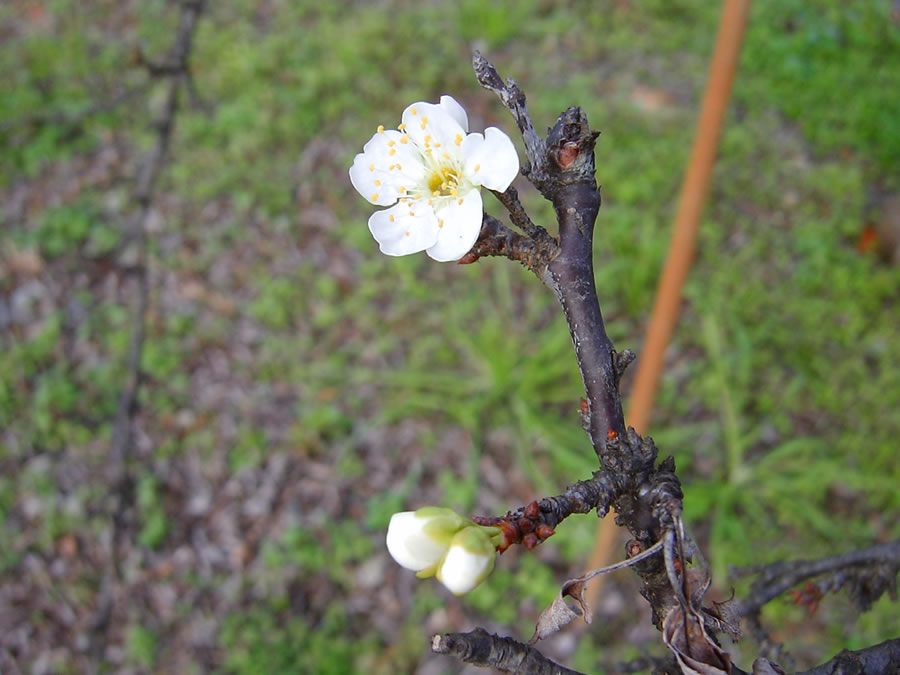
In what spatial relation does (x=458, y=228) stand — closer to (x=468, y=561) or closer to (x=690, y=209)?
(x=468, y=561)

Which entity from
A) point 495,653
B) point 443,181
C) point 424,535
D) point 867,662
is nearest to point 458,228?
point 443,181

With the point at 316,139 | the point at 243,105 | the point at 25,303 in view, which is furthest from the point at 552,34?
the point at 25,303

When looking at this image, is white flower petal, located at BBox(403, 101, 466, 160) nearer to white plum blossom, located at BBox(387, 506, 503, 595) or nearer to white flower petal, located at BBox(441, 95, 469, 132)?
white flower petal, located at BBox(441, 95, 469, 132)

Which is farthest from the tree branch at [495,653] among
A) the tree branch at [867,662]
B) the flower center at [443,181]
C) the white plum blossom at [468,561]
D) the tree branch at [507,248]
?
the flower center at [443,181]

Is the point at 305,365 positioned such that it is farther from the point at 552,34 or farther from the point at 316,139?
the point at 552,34

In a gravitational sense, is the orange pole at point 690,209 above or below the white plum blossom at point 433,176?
above

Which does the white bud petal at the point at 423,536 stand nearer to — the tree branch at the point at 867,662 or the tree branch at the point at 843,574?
the tree branch at the point at 867,662

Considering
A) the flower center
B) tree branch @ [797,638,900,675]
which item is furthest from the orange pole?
tree branch @ [797,638,900,675]
